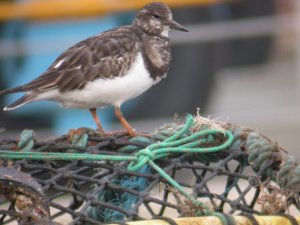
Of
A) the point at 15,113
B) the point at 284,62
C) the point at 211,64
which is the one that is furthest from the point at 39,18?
the point at 284,62

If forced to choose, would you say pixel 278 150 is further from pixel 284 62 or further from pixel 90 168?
pixel 284 62

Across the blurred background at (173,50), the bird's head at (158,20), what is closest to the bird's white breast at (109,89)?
the bird's head at (158,20)

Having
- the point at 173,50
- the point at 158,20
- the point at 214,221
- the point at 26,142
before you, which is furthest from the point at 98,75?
the point at 173,50

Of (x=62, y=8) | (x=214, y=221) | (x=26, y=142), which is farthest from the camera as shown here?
(x=62, y=8)

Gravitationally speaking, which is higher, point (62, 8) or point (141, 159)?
point (141, 159)

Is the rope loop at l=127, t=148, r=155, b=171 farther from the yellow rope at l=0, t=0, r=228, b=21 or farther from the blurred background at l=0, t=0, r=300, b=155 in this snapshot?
the yellow rope at l=0, t=0, r=228, b=21

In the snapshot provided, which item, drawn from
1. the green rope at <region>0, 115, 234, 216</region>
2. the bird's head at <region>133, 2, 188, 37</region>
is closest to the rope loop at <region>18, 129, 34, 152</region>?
the green rope at <region>0, 115, 234, 216</region>

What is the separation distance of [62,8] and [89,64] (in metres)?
4.21

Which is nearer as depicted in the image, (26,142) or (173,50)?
(26,142)

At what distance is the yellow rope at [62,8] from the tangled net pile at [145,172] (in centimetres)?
512

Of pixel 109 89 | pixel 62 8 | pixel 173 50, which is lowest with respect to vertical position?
pixel 173 50

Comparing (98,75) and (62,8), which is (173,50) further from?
(98,75)

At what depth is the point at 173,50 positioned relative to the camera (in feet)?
29.5

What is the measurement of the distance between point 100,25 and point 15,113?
3.31 ft
